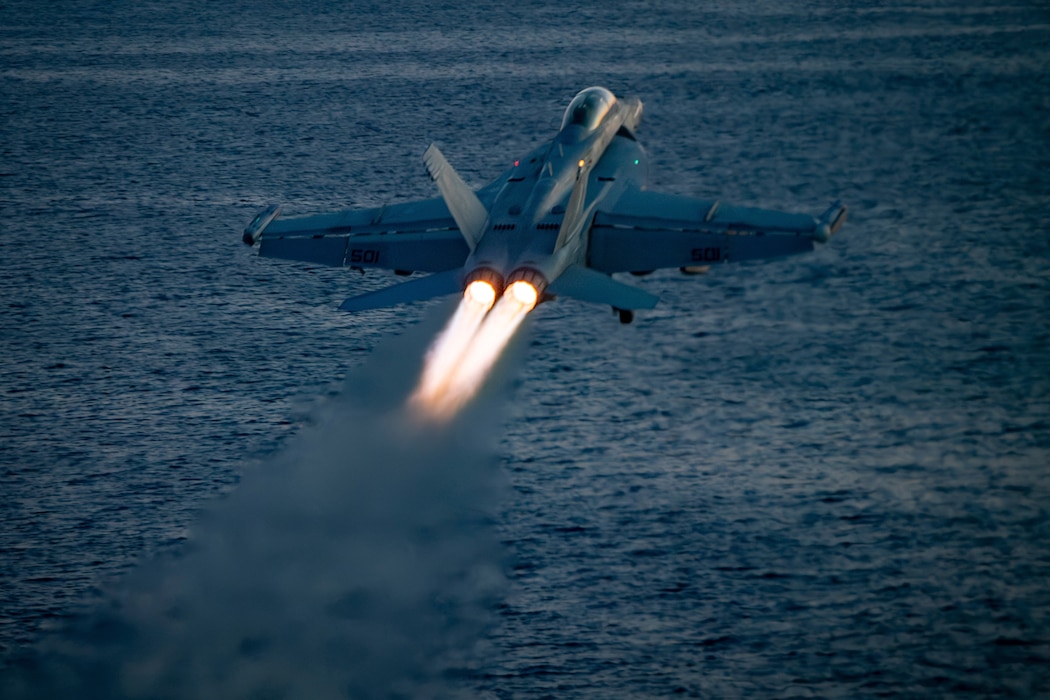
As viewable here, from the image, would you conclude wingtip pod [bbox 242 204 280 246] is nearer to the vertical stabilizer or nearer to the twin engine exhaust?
the vertical stabilizer

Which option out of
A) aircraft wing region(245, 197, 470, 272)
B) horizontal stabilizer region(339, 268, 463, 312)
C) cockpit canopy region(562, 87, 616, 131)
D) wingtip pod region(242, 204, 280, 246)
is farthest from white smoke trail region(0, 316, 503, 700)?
cockpit canopy region(562, 87, 616, 131)

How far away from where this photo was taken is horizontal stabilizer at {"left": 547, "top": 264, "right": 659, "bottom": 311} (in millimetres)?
28094

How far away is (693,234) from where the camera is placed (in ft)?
106

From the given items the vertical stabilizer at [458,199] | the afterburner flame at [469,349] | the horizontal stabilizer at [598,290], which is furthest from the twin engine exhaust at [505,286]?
the vertical stabilizer at [458,199]

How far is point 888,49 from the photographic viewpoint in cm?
6169

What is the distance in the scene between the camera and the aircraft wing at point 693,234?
31.0 meters

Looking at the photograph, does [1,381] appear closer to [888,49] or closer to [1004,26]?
[888,49]

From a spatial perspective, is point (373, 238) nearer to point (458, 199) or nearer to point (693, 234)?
point (458, 199)

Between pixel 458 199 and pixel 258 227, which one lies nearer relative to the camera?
pixel 458 199

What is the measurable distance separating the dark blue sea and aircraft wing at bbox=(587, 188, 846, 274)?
9.71ft

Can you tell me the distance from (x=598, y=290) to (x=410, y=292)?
195 inches

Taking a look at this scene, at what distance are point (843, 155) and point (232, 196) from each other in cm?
2609

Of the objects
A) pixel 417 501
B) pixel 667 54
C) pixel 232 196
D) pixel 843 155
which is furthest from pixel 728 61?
pixel 417 501

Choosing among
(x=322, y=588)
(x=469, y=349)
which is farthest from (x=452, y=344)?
(x=322, y=588)
